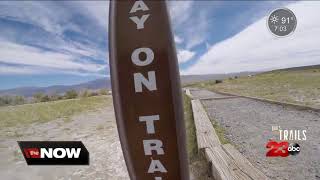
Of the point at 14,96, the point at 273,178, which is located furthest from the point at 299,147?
the point at 14,96

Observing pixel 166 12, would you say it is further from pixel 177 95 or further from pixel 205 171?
pixel 205 171

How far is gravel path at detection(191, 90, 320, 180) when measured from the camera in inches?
134

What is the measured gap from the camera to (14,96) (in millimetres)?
27828

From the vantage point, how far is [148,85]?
1.83 meters

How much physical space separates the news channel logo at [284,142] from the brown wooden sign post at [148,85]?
2.76m

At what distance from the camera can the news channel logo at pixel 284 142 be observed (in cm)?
407

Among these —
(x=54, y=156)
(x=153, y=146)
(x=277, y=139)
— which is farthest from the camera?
(x=54, y=156)

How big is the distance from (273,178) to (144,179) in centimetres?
200

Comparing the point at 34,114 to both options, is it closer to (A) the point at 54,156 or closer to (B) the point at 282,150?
(A) the point at 54,156

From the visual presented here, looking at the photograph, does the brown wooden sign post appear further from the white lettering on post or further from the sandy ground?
the sandy ground

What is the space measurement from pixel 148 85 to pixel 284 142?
3986mm

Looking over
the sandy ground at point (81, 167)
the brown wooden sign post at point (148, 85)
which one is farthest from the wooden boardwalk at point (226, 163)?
the sandy ground at point (81, 167)

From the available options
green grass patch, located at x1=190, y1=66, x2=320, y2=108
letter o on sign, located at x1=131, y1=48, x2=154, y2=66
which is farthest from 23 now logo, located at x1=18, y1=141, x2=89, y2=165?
green grass patch, located at x1=190, y1=66, x2=320, y2=108

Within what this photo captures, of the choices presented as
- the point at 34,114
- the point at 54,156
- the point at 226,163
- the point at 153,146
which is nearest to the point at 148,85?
the point at 153,146
